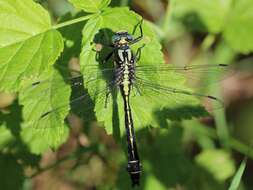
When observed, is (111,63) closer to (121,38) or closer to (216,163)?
(121,38)

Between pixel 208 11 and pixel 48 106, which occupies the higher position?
pixel 208 11

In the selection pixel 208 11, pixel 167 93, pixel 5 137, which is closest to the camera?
pixel 167 93

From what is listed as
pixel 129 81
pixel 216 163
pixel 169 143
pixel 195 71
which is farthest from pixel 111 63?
pixel 216 163

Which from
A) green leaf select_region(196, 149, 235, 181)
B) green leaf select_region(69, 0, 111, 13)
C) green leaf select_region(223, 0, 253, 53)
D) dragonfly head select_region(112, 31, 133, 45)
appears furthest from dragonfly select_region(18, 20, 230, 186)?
green leaf select_region(196, 149, 235, 181)

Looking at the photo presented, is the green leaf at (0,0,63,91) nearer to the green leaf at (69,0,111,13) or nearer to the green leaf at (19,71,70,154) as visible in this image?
the green leaf at (69,0,111,13)

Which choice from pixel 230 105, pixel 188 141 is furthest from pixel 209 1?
pixel 230 105

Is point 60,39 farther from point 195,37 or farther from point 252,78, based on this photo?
point 252,78
